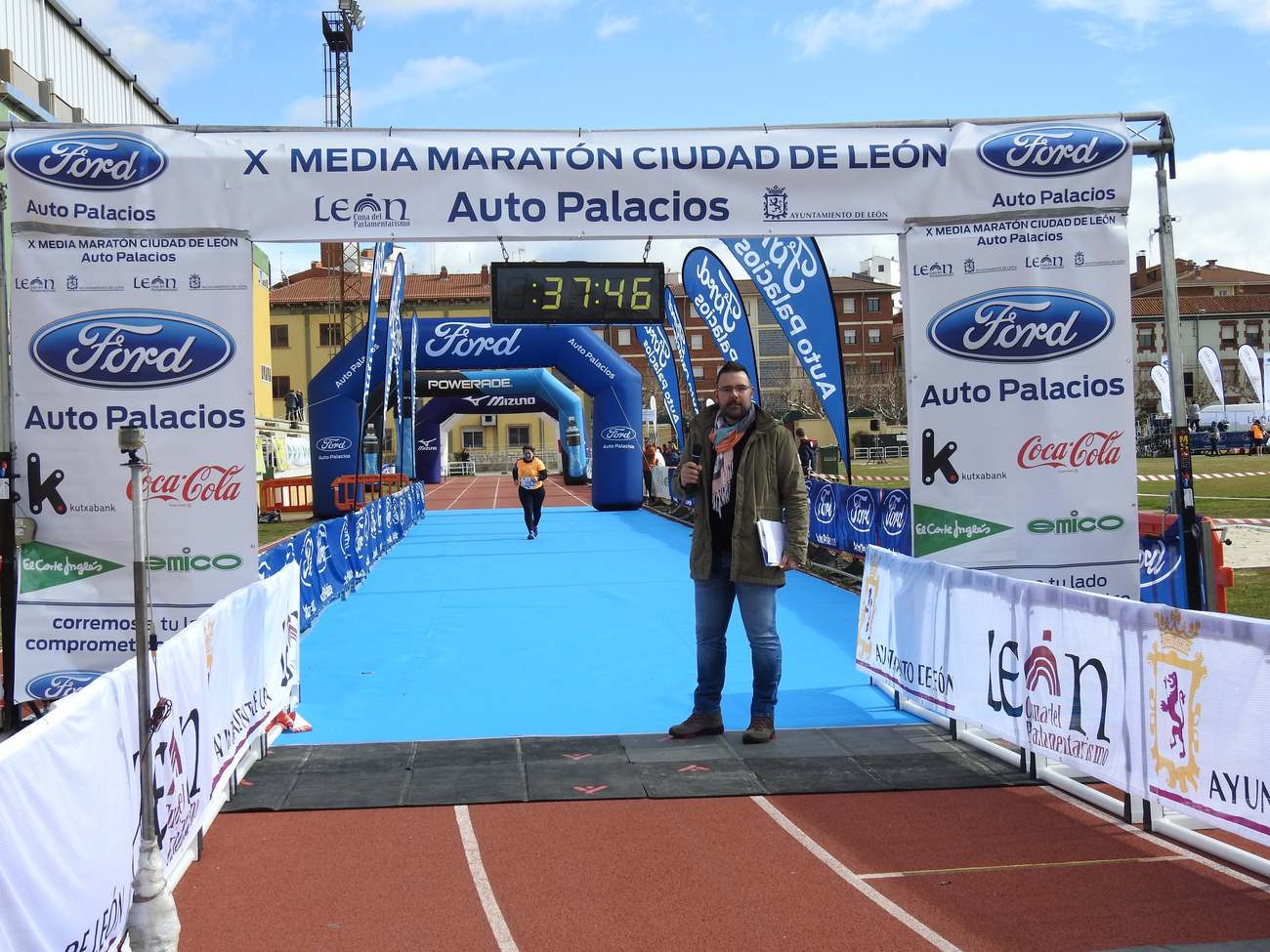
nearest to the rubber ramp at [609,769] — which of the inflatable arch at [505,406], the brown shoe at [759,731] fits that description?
the brown shoe at [759,731]

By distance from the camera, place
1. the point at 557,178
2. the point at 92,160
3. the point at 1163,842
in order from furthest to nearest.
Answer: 1. the point at 557,178
2. the point at 92,160
3. the point at 1163,842

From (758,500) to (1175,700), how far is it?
251 centimetres

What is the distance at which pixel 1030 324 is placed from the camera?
739 cm

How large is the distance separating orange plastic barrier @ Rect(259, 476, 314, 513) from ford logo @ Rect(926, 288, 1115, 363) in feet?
84.0

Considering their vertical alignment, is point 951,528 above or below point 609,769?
above

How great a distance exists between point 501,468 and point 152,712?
70435 millimetres

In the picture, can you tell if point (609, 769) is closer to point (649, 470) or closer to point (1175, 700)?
point (1175, 700)

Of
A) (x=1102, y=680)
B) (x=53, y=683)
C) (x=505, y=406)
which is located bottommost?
(x=53, y=683)

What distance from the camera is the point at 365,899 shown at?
4.52 meters

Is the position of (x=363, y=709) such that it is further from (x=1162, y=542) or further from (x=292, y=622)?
(x=1162, y=542)

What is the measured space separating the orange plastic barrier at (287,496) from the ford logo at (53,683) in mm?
24292

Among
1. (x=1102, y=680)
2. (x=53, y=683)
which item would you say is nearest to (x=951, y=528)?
(x=1102, y=680)

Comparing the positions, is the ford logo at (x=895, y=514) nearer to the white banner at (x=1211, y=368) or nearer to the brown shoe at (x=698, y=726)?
the brown shoe at (x=698, y=726)

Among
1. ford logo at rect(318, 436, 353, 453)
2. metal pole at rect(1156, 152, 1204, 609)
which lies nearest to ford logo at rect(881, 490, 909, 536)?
metal pole at rect(1156, 152, 1204, 609)
